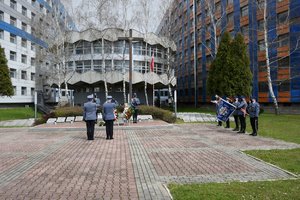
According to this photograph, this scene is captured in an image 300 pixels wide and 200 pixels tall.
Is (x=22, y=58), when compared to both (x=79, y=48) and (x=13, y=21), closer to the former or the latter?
(x=13, y=21)

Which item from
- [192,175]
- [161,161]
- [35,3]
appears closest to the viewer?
[192,175]

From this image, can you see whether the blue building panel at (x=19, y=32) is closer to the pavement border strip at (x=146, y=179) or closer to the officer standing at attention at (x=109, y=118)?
the officer standing at attention at (x=109, y=118)

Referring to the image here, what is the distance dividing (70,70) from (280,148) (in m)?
37.1

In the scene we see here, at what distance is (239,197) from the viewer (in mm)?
5070

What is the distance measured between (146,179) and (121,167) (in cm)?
132

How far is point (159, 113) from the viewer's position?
23.2 m

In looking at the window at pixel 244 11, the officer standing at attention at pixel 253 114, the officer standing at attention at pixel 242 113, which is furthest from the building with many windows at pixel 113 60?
the officer standing at attention at pixel 253 114

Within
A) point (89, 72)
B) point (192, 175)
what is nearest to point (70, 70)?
point (89, 72)

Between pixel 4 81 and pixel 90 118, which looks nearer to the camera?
pixel 90 118

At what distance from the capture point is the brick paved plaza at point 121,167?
224 inches

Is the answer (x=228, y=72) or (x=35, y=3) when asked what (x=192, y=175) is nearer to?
(x=228, y=72)

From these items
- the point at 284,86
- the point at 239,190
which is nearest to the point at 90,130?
the point at 239,190

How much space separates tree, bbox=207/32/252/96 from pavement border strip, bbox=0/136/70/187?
22695 millimetres

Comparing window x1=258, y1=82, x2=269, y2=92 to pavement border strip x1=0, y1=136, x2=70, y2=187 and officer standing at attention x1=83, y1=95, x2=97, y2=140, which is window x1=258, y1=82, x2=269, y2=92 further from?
pavement border strip x1=0, y1=136, x2=70, y2=187
